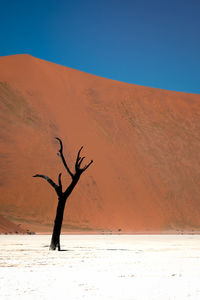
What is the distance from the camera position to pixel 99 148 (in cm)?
5188

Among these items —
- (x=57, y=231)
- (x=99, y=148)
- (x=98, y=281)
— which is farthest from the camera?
(x=99, y=148)

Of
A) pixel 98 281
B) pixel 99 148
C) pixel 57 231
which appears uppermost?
pixel 99 148

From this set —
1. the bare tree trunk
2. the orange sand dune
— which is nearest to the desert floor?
the bare tree trunk

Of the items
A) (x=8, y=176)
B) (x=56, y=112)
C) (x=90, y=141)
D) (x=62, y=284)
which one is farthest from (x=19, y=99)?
(x=62, y=284)

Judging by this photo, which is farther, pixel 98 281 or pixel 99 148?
pixel 99 148

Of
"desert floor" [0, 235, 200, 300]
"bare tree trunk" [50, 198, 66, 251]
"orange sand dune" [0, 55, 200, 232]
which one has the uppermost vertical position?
"orange sand dune" [0, 55, 200, 232]

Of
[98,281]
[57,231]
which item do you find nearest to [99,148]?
[57,231]

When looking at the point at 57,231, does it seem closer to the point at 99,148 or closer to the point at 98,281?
the point at 98,281

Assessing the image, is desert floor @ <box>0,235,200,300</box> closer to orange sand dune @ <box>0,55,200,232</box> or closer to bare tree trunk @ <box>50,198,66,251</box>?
bare tree trunk @ <box>50,198,66,251</box>

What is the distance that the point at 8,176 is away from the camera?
1700 inches

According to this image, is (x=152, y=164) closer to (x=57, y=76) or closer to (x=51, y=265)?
(x=57, y=76)

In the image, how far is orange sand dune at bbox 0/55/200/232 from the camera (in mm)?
42938

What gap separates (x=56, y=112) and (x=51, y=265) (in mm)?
44320

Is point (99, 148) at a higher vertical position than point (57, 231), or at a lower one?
higher
